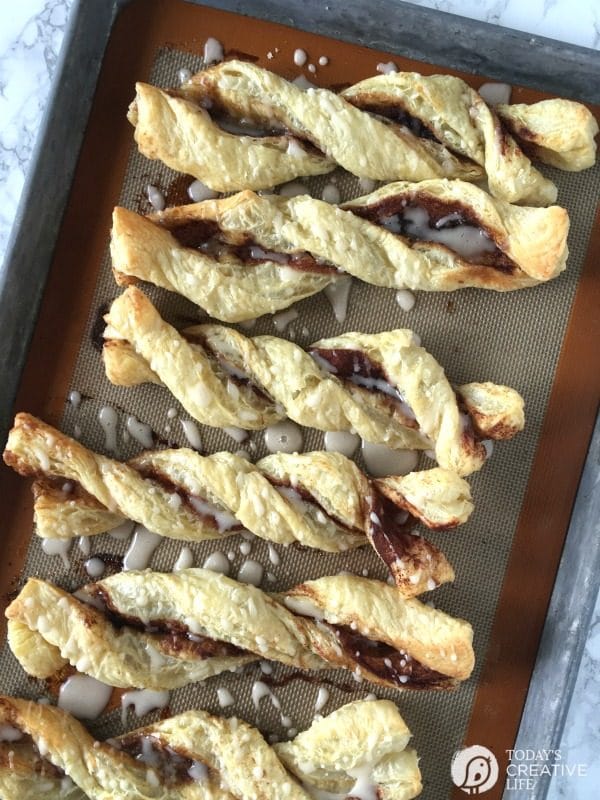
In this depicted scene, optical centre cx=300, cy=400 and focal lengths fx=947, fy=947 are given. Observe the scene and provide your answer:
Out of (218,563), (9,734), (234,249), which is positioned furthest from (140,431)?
(9,734)

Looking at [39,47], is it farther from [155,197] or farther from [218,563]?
[218,563]

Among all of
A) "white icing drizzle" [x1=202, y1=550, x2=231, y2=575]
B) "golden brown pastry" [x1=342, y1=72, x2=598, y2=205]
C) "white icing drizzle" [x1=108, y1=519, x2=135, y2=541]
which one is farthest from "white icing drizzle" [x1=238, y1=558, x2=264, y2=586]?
"golden brown pastry" [x1=342, y1=72, x2=598, y2=205]

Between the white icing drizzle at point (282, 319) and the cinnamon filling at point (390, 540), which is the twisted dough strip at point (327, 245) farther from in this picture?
the cinnamon filling at point (390, 540)

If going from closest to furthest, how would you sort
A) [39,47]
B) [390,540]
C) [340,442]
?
1. [390,540]
2. [340,442]
3. [39,47]

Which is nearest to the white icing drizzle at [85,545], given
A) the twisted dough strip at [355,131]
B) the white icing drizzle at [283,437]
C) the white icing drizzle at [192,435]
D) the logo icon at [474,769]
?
the white icing drizzle at [192,435]

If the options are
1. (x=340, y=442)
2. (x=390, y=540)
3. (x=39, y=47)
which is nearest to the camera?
(x=390, y=540)

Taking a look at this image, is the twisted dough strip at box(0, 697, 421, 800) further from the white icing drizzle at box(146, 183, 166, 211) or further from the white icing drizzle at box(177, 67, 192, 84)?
the white icing drizzle at box(177, 67, 192, 84)

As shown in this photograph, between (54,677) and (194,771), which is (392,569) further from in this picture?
(54,677)
